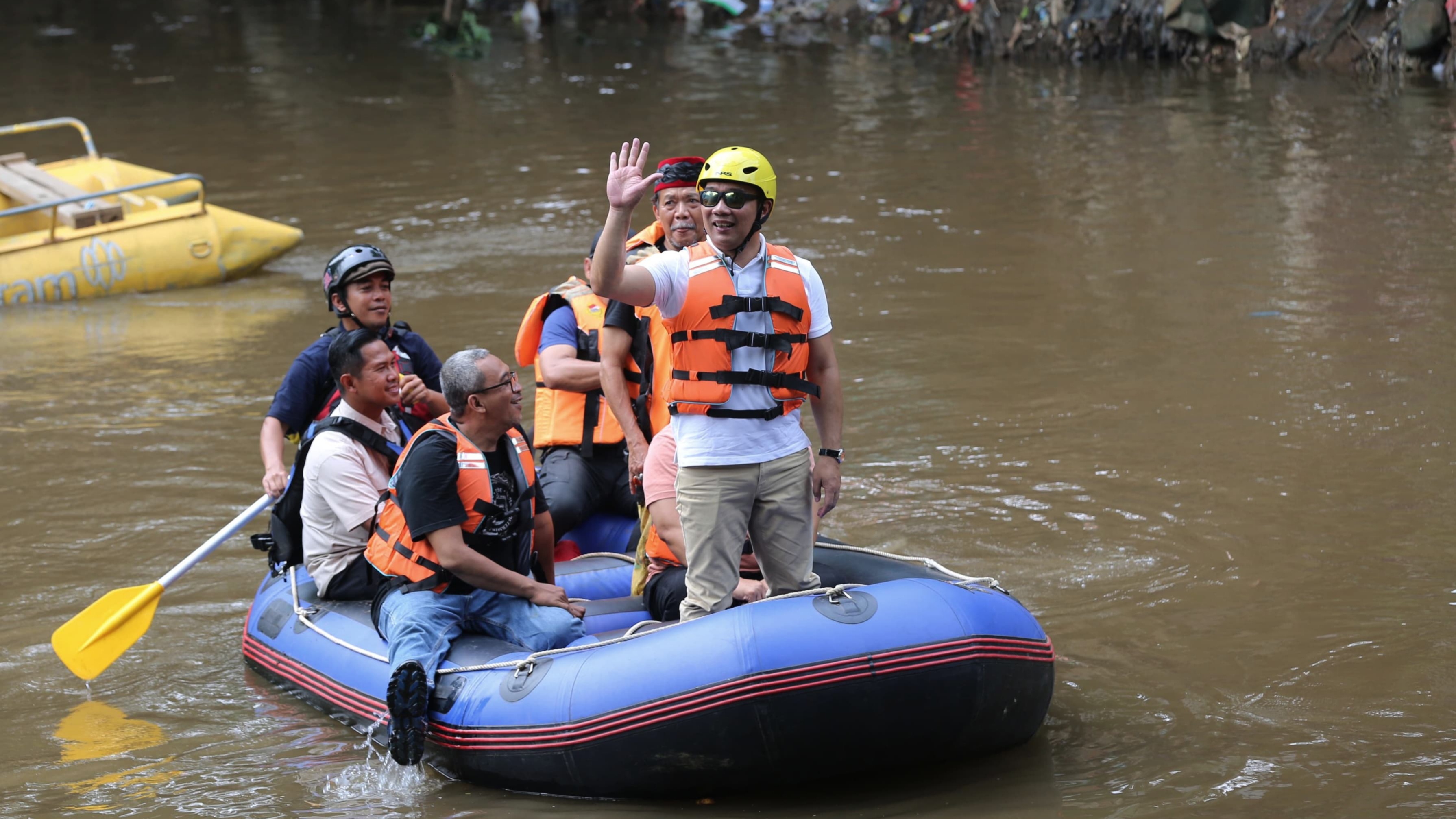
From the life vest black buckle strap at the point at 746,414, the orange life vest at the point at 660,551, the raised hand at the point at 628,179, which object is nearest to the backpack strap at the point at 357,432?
the orange life vest at the point at 660,551

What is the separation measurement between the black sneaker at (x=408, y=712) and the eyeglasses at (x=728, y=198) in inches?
62.6

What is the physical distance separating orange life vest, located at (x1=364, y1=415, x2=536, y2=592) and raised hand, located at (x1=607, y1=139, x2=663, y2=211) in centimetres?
106

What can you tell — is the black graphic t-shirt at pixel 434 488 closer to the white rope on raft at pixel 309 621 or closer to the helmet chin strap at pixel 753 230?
the white rope on raft at pixel 309 621

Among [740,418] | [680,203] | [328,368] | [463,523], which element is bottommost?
[463,523]

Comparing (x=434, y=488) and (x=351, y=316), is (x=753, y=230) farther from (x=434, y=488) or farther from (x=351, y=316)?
(x=351, y=316)

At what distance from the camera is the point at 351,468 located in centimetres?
504

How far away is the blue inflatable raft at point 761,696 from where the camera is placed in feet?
13.2

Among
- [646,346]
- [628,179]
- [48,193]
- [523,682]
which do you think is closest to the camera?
[628,179]

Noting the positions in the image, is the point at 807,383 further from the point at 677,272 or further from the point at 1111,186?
the point at 1111,186

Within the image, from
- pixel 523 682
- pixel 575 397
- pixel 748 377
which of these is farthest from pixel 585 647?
pixel 575 397

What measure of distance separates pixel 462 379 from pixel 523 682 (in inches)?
34.7

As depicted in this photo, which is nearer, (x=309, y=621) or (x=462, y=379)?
(x=462, y=379)

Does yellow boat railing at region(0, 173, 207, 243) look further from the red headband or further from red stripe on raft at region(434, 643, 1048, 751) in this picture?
red stripe on raft at region(434, 643, 1048, 751)

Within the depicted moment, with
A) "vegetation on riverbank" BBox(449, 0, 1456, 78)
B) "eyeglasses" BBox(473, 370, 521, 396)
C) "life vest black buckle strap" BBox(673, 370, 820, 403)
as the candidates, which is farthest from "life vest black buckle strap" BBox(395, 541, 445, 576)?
"vegetation on riverbank" BBox(449, 0, 1456, 78)
